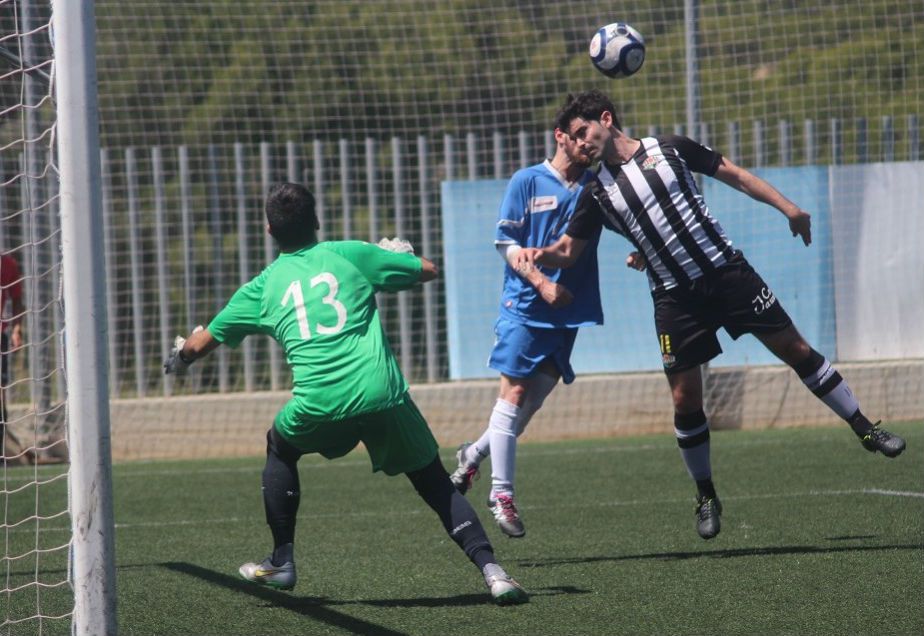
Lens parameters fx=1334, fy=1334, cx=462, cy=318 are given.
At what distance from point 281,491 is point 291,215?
42.7 inches

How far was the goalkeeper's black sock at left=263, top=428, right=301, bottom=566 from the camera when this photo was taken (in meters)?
5.25

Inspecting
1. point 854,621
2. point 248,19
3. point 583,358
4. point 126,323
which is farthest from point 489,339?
point 854,621

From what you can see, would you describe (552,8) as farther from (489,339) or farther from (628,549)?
(628,549)

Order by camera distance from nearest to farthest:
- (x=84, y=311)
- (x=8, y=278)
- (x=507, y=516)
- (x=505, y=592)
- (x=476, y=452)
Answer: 1. (x=84, y=311)
2. (x=505, y=592)
3. (x=507, y=516)
4. (x=476, y=452)
5. (x=8, y=278)

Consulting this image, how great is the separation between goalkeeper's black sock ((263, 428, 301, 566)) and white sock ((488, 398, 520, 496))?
1.45 metres

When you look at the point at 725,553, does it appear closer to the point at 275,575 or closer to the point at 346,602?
the point at 346,602

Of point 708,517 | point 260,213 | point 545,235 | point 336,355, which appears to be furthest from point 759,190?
point 260,213

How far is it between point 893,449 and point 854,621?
1.42m

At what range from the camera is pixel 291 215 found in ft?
16.7

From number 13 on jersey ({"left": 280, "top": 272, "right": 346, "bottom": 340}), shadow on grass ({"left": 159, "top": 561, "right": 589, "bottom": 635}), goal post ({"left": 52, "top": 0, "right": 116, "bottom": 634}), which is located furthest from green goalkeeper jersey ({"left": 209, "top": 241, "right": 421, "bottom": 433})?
goal post ({"left": 52, "top": 0, "right": 116, "bottom": 634})

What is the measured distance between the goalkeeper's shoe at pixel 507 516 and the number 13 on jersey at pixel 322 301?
166cm

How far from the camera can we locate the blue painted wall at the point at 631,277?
37.1ft

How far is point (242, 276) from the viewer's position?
1141 cm

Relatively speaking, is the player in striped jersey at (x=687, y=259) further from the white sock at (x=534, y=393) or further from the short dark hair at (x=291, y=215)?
the short dark hair at (x=291, y=215)
